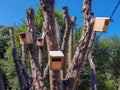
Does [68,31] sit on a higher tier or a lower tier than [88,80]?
higher

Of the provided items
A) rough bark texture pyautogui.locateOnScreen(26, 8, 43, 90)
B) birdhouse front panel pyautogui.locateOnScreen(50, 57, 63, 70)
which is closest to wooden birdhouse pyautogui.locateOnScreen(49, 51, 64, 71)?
birdhouse front panel pyautogui.locateOnScreen(50, 57, 63, 70)

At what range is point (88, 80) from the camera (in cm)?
1670

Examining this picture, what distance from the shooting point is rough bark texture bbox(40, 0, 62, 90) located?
158 inches

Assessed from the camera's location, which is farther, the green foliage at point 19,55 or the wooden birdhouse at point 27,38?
the green foliage at point 19,55

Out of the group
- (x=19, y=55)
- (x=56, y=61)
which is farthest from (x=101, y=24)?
(x=19, y=55)

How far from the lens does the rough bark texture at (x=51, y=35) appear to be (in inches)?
158

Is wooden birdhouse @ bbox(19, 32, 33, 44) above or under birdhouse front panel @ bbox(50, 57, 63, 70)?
above

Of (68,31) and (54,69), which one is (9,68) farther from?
(54,69)

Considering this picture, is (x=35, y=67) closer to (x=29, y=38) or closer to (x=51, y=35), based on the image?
(x=29, y=38)

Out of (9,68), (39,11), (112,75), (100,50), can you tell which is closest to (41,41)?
(9,68)

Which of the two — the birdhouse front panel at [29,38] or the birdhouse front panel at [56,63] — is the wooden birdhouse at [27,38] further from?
the birdhouse front panel at [56,63]

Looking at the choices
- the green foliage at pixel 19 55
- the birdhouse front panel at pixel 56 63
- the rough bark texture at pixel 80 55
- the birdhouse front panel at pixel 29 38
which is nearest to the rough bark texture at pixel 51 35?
the birdhouse front panel at pixel 56 63

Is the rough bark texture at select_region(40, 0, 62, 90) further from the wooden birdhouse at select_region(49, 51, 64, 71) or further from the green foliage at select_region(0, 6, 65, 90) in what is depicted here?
the green foliage at select_region(0, 6, 65, 90)

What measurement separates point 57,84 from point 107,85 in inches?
528
